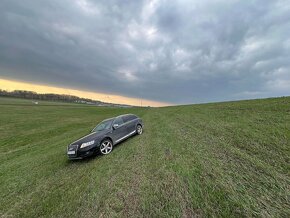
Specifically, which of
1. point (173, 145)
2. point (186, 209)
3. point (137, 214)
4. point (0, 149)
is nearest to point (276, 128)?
point (173, 145)

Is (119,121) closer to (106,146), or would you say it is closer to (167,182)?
(106,146)

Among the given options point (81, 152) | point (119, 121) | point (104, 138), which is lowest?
point (81, 152)

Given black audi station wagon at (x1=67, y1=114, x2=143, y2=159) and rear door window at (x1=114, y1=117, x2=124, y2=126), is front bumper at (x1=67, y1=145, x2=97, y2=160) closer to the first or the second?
black audi station wagon at (x1=67, y1=114, x2=143, y2=159)

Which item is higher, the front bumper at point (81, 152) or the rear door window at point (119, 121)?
the rear door window at point (119, 121)

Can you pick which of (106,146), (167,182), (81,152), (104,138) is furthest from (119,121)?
(167,182)

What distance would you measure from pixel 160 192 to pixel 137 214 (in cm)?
84

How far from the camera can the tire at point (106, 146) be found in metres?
7.40

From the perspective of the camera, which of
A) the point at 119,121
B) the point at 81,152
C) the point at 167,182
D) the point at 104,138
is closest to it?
the point at 167,182

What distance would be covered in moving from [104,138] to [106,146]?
0.44 metres

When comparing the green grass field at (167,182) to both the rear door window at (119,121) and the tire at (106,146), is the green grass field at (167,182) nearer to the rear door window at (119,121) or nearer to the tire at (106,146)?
the tire at (106,146)

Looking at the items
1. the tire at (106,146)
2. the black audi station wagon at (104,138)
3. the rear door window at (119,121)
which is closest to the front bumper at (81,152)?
the black audi station wagon at (104,138)

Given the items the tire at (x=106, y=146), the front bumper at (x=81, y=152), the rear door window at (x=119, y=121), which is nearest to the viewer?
the front bumper at (x=81, y=152)

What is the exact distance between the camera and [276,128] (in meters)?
7.44

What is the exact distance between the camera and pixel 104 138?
757 centimetres
